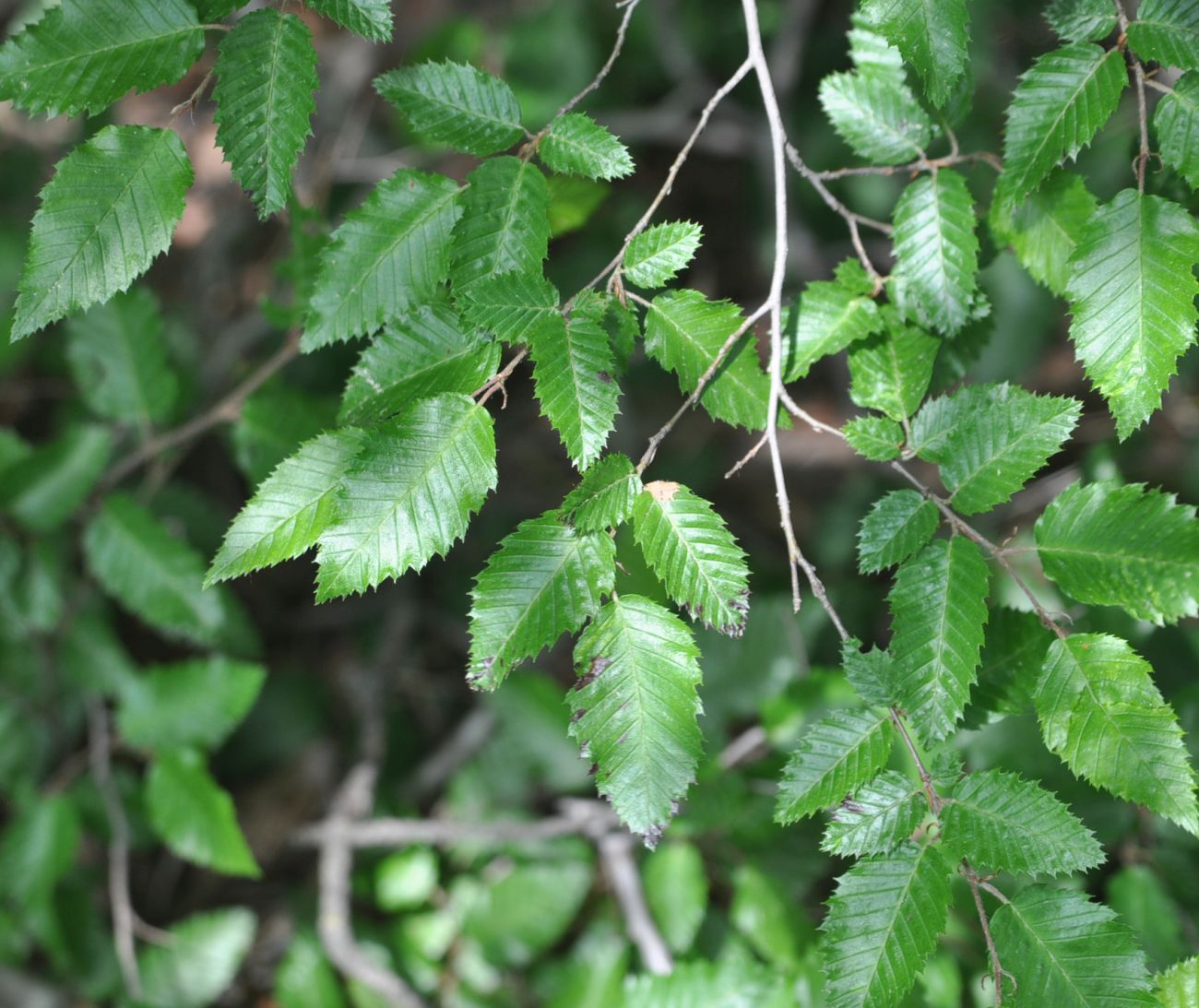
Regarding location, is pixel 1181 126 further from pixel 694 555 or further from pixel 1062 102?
pixel 694 555

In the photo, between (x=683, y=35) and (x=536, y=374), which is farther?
(x=683, y=35)

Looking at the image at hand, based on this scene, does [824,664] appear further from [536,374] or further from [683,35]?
[683,35]

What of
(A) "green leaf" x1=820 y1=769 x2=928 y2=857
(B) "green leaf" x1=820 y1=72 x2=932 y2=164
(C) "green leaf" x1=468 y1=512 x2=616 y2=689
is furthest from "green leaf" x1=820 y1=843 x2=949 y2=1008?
(B) "green leaf" x1=820 y1=72 x2=932 y2=164

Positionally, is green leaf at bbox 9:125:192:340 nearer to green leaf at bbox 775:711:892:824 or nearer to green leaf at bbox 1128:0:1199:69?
green leaf at bbox 775:711:892:824

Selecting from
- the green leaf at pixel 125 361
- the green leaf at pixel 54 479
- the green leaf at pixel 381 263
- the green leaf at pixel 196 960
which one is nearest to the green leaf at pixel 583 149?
the green leaf at pixel 381 263

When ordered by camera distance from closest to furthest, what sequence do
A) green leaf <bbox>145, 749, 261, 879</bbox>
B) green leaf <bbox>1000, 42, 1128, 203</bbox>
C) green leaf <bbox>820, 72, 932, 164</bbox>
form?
green leaf <bbox>1000, 42, 1128, 203</bbox> < green leaf <bbox>820, 72, 932, 164</bbox> < green leaf <bbox>145, 749, 261, 879</bbox>

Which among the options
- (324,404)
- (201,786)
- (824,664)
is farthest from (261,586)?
(824,664)
